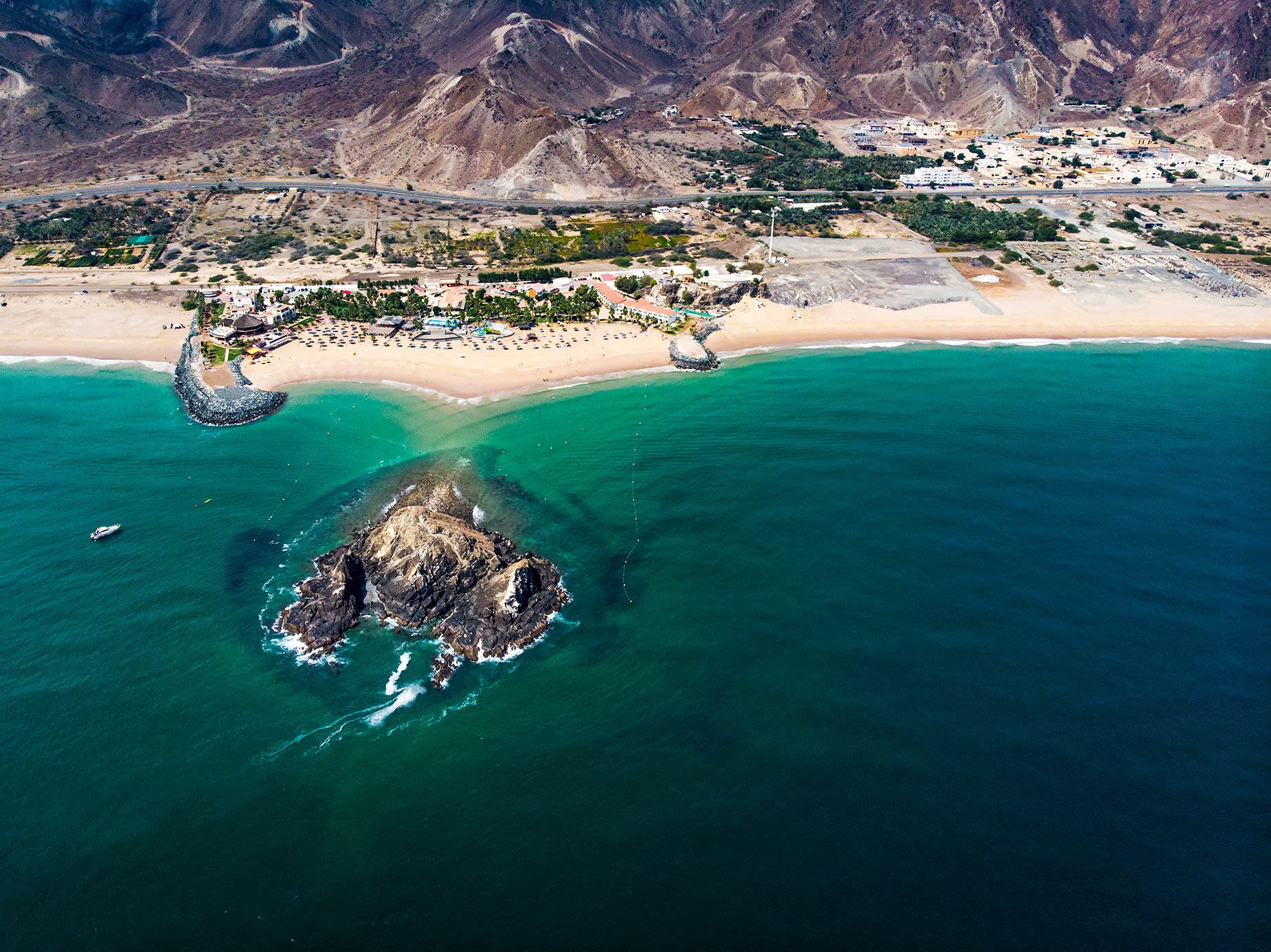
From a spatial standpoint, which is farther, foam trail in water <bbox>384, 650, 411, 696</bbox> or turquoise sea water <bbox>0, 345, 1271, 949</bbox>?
foam trail in water <bbox>384, 650, 411, 696</bbox>

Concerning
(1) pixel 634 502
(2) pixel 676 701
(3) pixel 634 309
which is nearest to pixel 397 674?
(2) pixel 676 701

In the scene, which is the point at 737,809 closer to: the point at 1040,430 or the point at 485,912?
the point at 485,912

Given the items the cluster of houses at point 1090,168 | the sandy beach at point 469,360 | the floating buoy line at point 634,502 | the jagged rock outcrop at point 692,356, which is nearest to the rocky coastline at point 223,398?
the sandy beach at point 469,360

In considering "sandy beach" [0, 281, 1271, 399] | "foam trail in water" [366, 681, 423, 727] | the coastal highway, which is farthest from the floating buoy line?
the coastal highway

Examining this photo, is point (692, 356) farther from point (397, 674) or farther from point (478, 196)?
point (478, 196)

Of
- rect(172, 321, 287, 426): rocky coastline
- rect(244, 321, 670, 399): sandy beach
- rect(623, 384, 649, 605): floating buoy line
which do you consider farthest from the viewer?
rect(244, 321, 670, 399): sandy beach

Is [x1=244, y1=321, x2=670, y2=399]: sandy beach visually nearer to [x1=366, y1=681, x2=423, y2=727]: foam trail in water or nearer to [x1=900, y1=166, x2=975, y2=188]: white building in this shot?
[x1=366, y1=681, x2=423, y2=727]: foam trail in water

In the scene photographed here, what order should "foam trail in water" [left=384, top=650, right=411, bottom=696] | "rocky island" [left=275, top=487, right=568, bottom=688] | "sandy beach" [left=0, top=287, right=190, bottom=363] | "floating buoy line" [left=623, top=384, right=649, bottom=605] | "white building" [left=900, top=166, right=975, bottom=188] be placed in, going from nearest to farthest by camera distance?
"foam trail in water" [left=384, top=650, right=411, bottom=696]
"rocky island" [left=275, top=487, right=568, bottom=688]
"floating buoy line" [left=623, top=384, right=649, bottom=605]
"sandy beach" [left=0, top=287, right=190, bottom=363]
"white building" [left=900, top=166, right=975, bottom=188]
